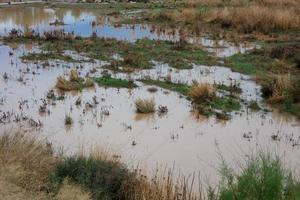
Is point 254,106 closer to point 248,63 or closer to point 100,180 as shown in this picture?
point 248,63

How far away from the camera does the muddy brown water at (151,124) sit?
11930mm

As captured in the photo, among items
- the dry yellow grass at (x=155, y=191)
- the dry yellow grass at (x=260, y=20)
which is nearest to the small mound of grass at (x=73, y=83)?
the dry yellow grass at (x=155, y=191)

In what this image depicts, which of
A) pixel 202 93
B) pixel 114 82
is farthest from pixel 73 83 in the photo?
pixel 202 93

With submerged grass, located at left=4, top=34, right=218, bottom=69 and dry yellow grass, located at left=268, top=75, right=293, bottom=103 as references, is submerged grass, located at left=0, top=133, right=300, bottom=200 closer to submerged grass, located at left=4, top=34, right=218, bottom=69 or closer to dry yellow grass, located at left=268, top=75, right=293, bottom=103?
dry yellow grass, located at left=268, top=75, right=293, bottom=103

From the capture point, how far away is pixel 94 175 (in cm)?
904

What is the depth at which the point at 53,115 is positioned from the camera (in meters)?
14.5

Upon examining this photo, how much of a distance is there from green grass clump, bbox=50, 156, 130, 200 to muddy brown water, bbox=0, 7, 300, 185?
1908 millimetres

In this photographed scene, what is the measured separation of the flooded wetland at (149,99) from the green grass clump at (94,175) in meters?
1.38

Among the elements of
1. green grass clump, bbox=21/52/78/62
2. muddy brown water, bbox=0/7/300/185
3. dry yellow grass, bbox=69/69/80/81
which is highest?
dry yellow grass, bbox=69/69/80/81

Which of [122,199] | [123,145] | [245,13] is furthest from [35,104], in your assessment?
[245,13]

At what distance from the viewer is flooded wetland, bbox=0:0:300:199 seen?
12305 millimetres

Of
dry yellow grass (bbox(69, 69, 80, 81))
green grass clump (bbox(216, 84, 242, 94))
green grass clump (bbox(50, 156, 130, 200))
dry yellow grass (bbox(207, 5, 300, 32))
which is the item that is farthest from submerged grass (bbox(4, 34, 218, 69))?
green grass clump (bbox(50, 156, 130, 200))

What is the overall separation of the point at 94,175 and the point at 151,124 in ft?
17.3

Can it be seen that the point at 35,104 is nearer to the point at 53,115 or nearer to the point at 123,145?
the point at 53,115
